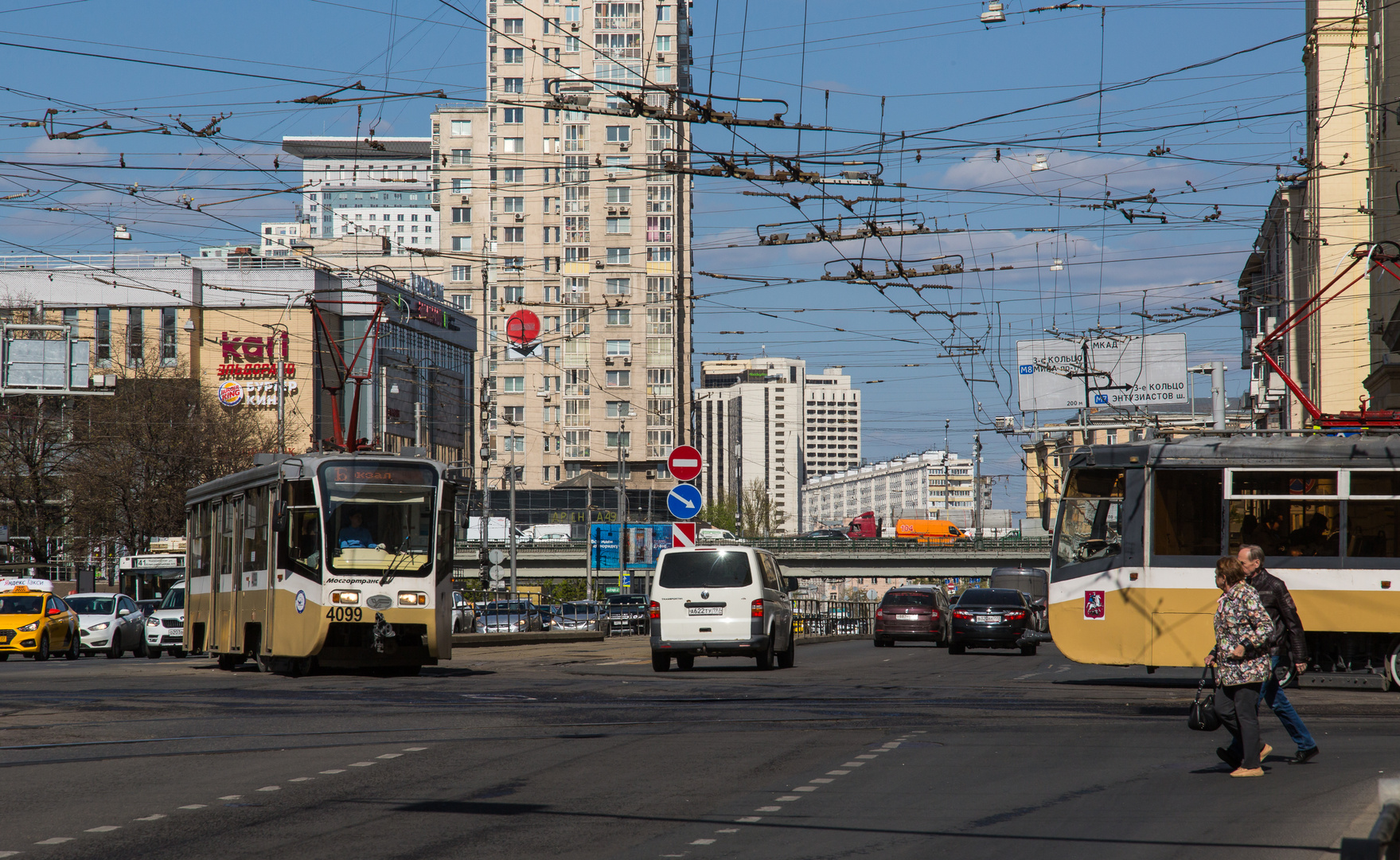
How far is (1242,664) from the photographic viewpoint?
34.3 ft

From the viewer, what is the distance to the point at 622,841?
304 inches

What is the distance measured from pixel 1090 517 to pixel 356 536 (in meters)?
9.40

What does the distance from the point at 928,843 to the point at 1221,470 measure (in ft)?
42.8

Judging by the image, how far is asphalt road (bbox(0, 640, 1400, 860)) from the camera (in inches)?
307

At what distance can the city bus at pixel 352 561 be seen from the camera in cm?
2102

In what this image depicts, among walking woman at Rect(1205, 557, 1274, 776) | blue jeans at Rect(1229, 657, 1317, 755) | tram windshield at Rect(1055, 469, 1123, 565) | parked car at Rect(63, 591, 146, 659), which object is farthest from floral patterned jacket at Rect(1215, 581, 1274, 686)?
parked car at Rect(63, 591, 146, 659)

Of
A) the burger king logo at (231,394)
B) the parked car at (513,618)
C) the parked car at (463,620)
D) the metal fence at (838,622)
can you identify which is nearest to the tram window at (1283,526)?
the parked car at (463,620)

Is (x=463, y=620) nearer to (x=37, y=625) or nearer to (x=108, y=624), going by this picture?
(x=108, y=624)

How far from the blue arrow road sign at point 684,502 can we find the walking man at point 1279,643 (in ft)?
42.4

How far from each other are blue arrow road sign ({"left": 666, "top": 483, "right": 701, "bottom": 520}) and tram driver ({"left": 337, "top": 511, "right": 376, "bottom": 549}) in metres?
4.59

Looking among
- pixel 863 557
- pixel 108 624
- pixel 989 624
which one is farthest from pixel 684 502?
pixel 863 557

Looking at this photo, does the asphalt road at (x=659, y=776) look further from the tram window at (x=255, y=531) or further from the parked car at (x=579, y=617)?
the parked car at (x=579, y=617)

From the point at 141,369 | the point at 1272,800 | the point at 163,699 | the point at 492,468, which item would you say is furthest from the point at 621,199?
the point at 1272,800

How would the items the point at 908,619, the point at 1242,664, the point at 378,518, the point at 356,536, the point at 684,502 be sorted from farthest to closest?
the point at 908,619 → the point at 684,502 → the point at 378,518 → the point at 356,536 → the point at 1242,664
